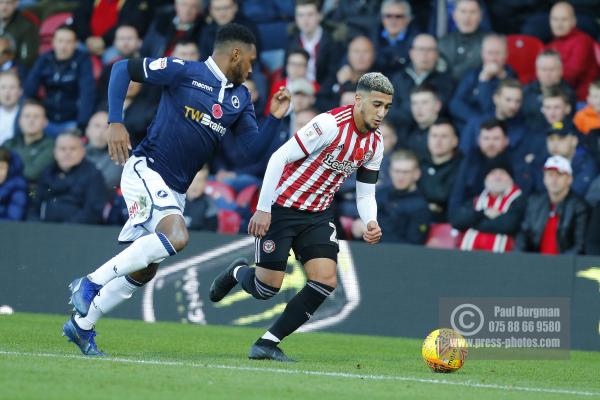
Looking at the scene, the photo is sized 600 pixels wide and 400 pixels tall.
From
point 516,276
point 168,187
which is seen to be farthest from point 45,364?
point 516,276

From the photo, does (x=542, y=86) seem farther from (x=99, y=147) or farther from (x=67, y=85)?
(x=67, y=85)

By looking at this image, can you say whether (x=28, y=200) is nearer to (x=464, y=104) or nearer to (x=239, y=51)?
(x=464, y=104)

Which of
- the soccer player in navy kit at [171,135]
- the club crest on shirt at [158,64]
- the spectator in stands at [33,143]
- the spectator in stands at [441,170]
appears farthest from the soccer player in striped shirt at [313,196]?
the spectator in stands at [33,143]

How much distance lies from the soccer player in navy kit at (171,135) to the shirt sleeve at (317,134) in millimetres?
294

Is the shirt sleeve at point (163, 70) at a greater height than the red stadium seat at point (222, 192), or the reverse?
the shirt sleeve at point (163, 70)

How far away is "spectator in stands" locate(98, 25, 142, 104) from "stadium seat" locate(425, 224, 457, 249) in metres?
5.44

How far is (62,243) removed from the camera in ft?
50.2

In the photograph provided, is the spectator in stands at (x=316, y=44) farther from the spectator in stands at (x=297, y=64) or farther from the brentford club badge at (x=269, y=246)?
the brentford club badge at (x=269, y=246)

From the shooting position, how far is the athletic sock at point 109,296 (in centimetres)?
946

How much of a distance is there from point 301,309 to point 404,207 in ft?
16.8

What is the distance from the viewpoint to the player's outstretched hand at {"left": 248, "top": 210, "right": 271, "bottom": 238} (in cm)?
941

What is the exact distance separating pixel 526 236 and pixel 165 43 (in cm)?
627

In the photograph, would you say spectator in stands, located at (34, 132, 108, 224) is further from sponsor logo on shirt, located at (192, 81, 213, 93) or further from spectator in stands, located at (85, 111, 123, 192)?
sponsor logo on shirt, located at (192, 81, 213, 93)

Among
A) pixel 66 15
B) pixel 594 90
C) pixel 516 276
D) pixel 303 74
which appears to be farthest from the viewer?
pixel 66 15
